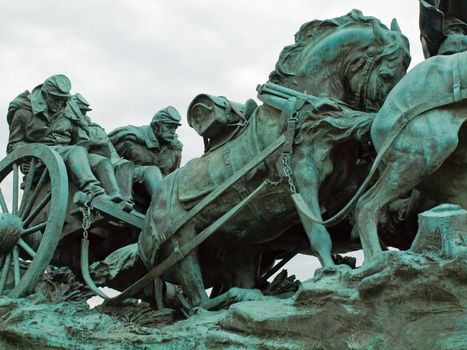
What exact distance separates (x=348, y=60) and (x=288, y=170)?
3.37 feet

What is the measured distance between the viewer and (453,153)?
27.3 ft

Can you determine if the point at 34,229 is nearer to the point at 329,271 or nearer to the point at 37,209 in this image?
the point at 37,209

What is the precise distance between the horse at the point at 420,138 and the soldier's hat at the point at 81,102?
3.92 m

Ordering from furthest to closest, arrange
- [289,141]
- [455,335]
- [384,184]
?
[289,141] → [384,184] → [455,335]

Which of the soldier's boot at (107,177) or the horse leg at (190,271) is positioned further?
the soldier's boot at (107,177)

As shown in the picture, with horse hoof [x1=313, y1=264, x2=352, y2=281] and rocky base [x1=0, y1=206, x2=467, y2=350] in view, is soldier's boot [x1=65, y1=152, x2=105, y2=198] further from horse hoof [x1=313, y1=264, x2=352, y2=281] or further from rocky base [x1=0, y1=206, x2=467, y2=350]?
horse hoof [x1=313, y1=264, x2=352, y2=281]

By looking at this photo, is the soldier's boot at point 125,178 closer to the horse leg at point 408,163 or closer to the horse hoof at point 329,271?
the horse leg at point 408,163

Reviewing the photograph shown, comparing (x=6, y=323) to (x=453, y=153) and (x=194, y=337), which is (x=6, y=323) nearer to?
(x=194, y=337)

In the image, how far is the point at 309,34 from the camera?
950 cm

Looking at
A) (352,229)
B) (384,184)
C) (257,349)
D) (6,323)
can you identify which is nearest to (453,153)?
(384,184)

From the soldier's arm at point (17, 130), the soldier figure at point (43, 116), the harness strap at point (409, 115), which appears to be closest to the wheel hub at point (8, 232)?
the soldier figure at point (43, 116)

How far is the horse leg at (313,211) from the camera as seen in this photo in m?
8.51

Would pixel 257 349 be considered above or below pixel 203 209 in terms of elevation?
below

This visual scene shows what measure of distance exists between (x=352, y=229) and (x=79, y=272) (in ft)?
8.31
